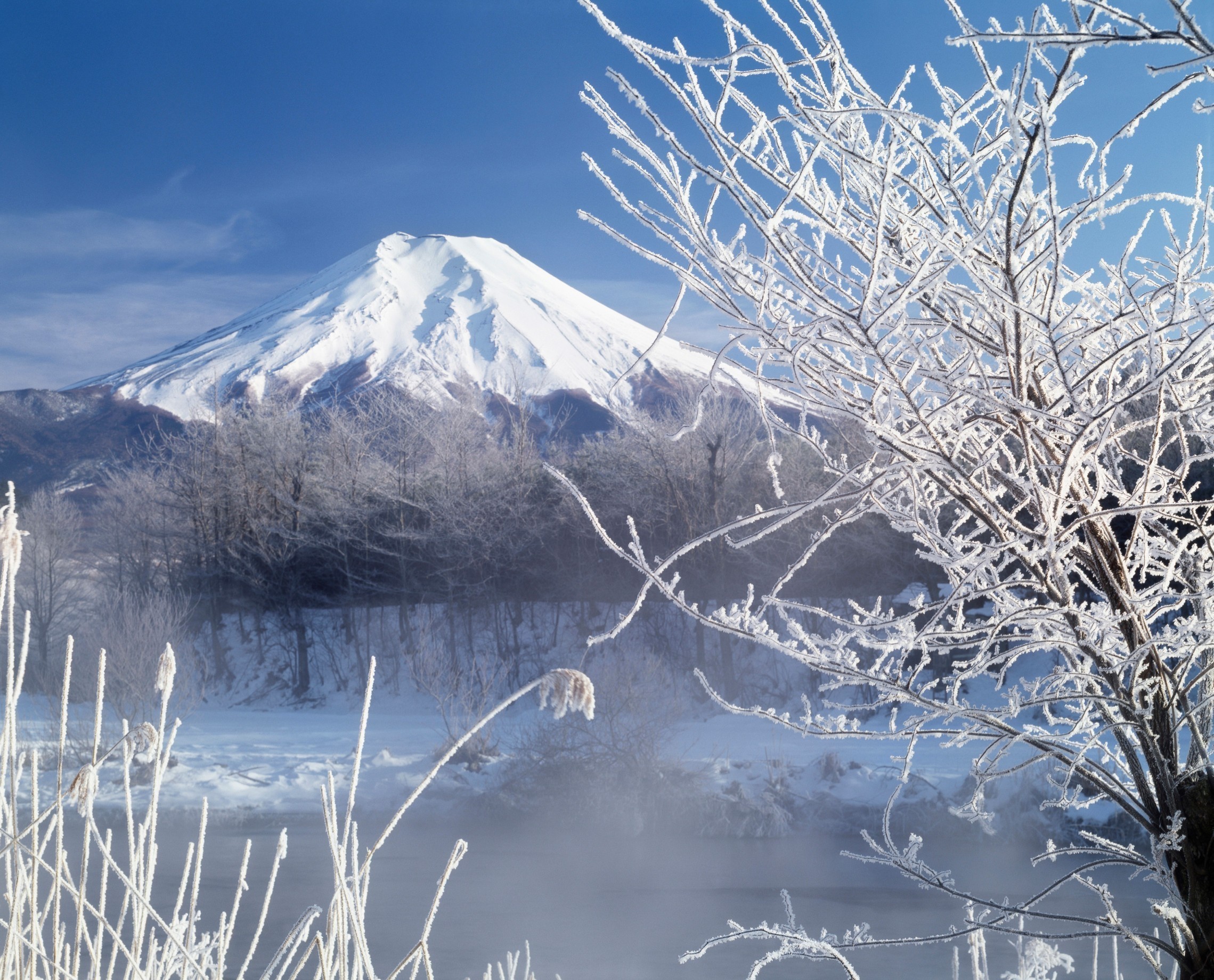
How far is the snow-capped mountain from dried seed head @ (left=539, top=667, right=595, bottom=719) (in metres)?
44.2

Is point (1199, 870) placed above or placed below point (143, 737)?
below

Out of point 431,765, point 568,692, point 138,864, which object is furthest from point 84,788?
point 431,765

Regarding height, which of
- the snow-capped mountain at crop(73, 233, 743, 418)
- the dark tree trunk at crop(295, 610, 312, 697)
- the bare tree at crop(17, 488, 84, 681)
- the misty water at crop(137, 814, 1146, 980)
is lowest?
the misty water at crop(137, 814, 1146, 980)

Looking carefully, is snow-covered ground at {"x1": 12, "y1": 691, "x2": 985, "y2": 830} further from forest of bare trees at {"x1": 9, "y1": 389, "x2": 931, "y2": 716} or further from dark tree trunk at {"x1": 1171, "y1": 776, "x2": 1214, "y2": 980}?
dark tree trunk at {"x1": 1171, "y1": 776, "x2": 1214, "y2": 980}

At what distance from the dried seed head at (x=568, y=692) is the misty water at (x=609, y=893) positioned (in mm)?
8335

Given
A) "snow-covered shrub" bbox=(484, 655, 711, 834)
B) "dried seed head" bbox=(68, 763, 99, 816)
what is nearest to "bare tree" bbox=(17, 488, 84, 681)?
"snow-covered shrub" bbox=(484, 655, 711, 834)

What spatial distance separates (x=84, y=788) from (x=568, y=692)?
79 cm

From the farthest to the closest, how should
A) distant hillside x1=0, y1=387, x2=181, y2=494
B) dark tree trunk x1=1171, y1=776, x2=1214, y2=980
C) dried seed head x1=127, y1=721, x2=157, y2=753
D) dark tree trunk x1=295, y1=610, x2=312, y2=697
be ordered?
1. distant hillside x1=0, y1=387, x2=181, y2=494
2. dark tree trunk x1=295, y1=610, x2=312, y2=697
3. dried seed head x1=127, y1=721, x2=157, y2=753
4. dark tree trunk x1=1171, y1=776, x2=1214, y2=980

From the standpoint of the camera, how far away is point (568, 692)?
118cm

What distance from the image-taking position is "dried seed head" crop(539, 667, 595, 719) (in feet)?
3.87

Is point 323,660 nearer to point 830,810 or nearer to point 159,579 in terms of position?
point 159,579

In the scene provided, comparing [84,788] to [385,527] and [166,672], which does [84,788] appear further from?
[385,527]

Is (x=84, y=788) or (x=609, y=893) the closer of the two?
(x=84, y=788)

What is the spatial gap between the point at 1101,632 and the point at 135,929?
161 cm
